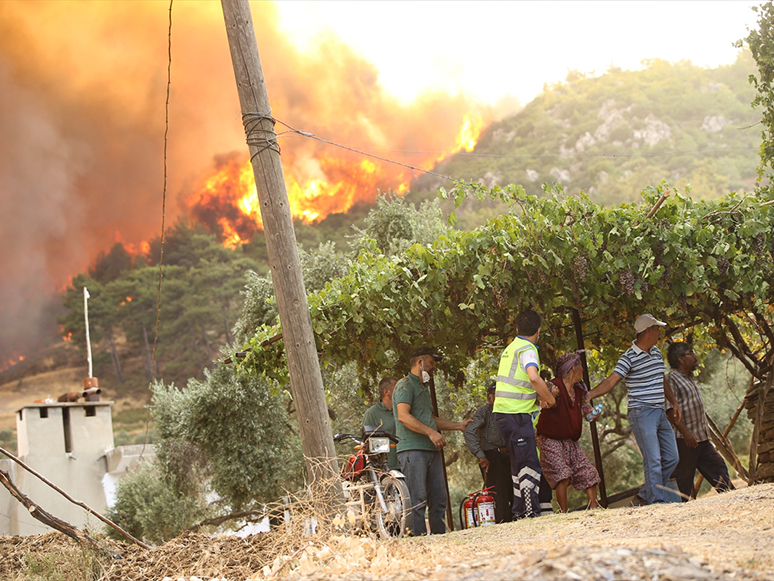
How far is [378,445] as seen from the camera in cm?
600

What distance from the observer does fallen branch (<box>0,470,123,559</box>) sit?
5.31m

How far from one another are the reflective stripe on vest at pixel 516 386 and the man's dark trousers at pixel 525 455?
71mm

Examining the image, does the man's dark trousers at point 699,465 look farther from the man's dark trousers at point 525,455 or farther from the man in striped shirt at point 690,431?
the man's dark trousers at point 525,455

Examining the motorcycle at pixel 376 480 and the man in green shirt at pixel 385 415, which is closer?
the motorcycle at pixel 376 480

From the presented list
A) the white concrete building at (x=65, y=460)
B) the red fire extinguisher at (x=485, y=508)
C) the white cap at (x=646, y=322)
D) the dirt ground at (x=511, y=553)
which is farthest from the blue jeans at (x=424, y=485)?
the white concrete building at (x=65, y=460)

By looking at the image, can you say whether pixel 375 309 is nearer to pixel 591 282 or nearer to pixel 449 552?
pixel 591 282

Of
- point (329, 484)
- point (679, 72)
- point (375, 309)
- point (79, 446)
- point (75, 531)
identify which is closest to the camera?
point (329, 484)

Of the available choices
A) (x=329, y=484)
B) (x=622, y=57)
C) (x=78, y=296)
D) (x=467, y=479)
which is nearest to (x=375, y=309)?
(x=329, y=484)

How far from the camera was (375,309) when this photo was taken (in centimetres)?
739

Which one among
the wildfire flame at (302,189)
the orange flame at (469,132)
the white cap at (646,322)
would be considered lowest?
the white cap at (646,322)

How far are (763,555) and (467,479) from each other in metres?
18.1

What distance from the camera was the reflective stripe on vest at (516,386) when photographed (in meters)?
5.77

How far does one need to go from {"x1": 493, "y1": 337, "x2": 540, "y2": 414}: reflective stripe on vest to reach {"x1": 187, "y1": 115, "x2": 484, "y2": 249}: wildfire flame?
44.4 metres

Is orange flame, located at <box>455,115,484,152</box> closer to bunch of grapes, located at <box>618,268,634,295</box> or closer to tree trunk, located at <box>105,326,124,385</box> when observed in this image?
tree trunk, located at <box>105,326,124,385</box>
